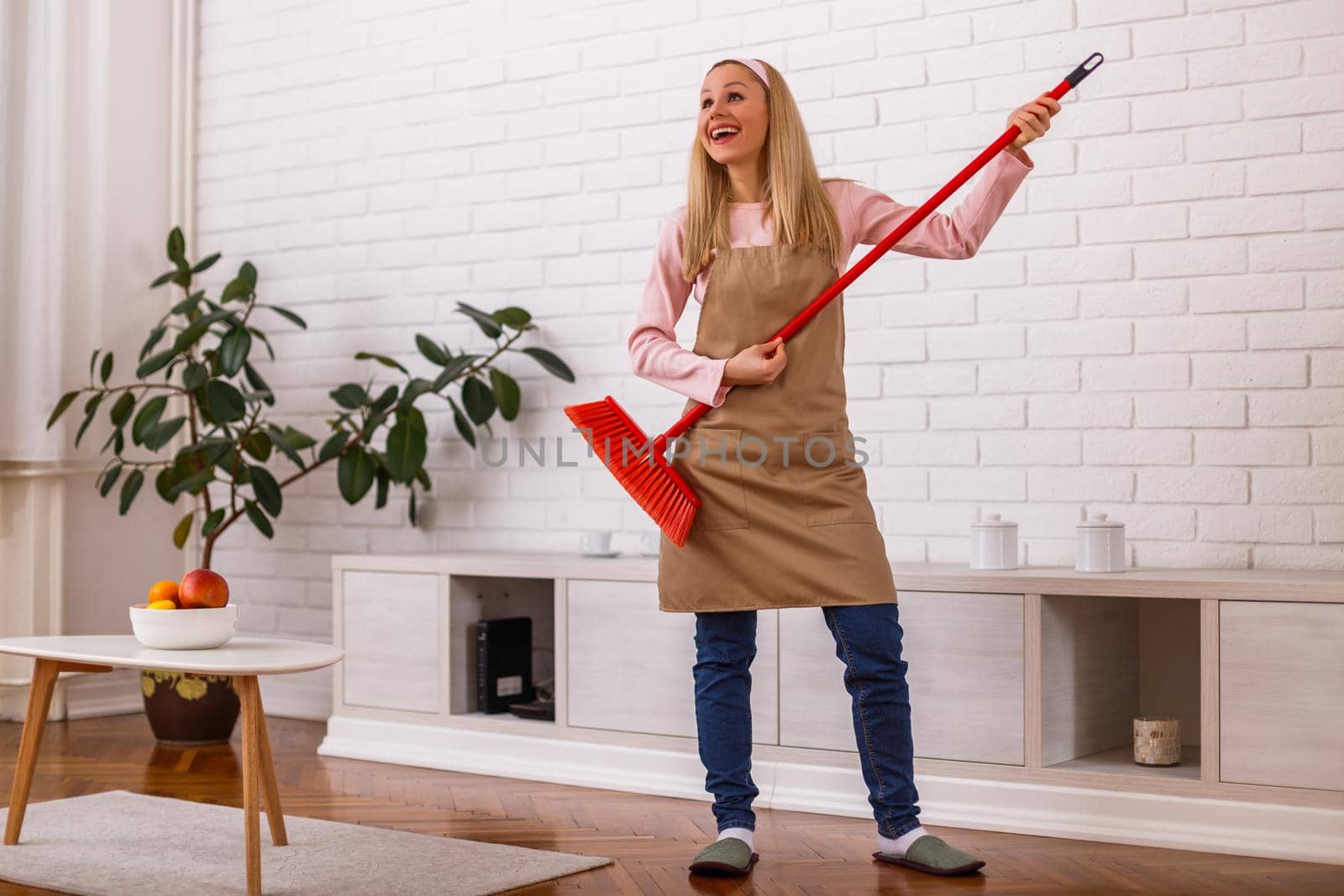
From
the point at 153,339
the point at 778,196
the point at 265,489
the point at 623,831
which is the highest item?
the point at 778,196

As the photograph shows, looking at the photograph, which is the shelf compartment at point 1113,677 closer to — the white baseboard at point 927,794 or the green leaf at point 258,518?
the white baseboard at point 927,794

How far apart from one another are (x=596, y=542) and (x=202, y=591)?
1.27 meters

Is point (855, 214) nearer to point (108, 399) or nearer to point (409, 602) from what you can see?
point (409, 602)

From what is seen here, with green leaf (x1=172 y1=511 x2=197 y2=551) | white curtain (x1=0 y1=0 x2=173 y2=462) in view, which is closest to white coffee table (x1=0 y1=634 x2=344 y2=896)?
green leaf (x1=172 y1=511 x2=197 y2=551)

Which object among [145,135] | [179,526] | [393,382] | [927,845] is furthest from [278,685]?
[927,845]

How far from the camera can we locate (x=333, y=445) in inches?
164

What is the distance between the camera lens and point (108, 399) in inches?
177

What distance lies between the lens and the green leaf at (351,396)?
4.03 meters

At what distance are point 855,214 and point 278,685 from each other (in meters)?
2.68

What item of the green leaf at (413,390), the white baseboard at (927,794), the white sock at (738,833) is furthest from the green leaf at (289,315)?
the white sock at (738,833)

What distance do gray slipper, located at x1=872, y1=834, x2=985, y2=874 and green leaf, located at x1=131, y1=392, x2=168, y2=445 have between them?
2492 mm

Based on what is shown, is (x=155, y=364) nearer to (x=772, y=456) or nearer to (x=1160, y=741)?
(x=772, y=456)

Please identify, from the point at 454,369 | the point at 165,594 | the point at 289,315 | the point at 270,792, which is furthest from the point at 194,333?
the point at 270,792

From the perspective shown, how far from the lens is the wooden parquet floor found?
2467mm
